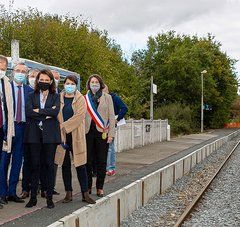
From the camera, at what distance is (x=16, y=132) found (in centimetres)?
769

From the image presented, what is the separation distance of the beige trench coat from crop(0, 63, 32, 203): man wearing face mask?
2.12 ft

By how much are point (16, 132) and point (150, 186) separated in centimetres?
328

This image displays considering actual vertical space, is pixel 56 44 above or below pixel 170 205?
above

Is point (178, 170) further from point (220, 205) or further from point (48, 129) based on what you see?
point (48, 129)


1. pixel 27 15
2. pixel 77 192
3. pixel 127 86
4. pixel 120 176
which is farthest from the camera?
pixel 127 86

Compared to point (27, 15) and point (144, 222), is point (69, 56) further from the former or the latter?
point (144, 222)

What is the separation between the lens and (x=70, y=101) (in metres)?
7.63

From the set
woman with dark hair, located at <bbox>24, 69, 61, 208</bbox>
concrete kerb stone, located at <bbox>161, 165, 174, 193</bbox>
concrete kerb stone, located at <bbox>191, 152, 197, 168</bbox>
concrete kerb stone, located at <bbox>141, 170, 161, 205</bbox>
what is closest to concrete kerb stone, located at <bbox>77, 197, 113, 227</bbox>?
woman with dark hair, located at <bbox>24, 69, 61, 208</bbox>

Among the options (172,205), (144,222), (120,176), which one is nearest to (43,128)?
(144,222)

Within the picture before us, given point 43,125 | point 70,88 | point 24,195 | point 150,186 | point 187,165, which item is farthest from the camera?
point 187,165

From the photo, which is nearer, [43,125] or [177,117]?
[43,125]

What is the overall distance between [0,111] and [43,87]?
731 mm

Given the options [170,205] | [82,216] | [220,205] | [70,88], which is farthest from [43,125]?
[220,205]

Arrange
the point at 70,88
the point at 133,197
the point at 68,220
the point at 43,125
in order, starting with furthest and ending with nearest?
the point at 133,197, the point at 70,88, the point at 43,125, the point at 68,220
